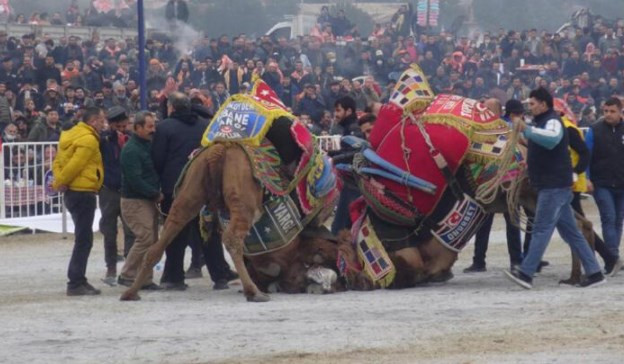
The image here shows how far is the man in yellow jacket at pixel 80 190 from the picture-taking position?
39.8ft

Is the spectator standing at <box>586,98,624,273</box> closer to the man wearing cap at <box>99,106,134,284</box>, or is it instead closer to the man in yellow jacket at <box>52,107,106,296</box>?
the man wearing cap at <box>99,106,134,284</box>

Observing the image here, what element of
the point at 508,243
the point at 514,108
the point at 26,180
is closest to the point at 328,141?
the point at 26,180

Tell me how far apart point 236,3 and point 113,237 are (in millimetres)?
23677

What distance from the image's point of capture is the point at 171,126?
12438 mm

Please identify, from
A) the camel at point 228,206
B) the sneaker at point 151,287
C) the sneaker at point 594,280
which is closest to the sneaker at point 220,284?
the sneaker at point 151,287

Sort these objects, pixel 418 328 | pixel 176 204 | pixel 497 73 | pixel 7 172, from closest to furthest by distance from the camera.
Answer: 1. pixel 418 328
2. pixel 176 204
3. pixel 7 172
4. pixel 497 73

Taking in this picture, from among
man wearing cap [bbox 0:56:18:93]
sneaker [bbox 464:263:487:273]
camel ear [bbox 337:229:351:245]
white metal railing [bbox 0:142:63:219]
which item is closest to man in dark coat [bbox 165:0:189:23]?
man wearing cap [bbox 0:56:18:93]

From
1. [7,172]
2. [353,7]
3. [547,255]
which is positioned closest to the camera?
[547,255]

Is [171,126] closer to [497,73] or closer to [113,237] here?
[113,237]

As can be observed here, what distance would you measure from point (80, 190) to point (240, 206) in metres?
1.63

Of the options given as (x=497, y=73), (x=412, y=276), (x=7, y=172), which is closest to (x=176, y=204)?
(x=412, y=276)

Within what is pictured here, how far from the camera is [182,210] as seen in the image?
1159 centimetres

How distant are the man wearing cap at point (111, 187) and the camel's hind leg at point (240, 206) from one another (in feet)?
6.46

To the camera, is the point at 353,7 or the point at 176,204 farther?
the point at 353,7
